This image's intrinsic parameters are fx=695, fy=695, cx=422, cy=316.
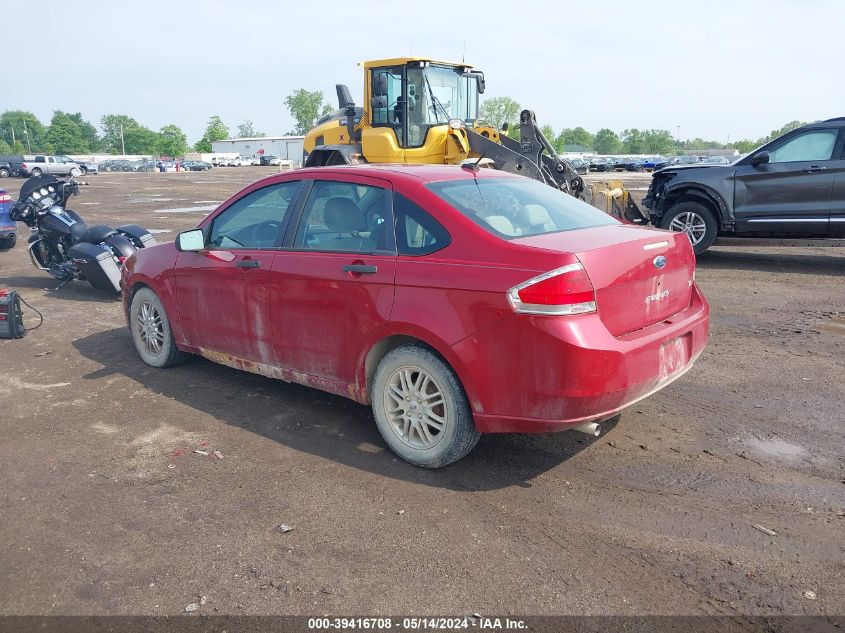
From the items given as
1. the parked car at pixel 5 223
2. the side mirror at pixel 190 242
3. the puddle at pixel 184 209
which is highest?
the side mirror at pixel 190 242

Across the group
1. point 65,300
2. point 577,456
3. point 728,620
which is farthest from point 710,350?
point 65,300

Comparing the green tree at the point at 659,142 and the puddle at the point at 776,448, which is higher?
the green tree at the point at 659,142

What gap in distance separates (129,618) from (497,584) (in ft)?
4.94

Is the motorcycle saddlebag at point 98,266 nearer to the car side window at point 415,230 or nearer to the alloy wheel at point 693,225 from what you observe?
the car side window at point 415,230

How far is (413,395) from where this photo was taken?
398 cm

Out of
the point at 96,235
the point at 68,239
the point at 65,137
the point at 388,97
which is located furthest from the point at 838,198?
the point at 65,137

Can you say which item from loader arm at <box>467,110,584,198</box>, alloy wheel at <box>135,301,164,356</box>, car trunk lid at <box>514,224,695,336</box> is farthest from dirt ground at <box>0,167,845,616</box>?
loader arm at <box>467,110,584,198</box>

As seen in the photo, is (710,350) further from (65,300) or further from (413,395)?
(65,300)

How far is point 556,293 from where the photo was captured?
11.1 ft

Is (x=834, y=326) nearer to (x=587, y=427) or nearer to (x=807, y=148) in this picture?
(x=807, y=148)

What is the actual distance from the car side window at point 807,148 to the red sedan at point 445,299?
6.78 meters

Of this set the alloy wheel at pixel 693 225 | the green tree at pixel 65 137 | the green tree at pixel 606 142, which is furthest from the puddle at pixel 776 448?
the green tree at pixel 606 142

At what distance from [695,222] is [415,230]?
790 centimetres

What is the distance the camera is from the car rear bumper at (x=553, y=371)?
11.1ft
